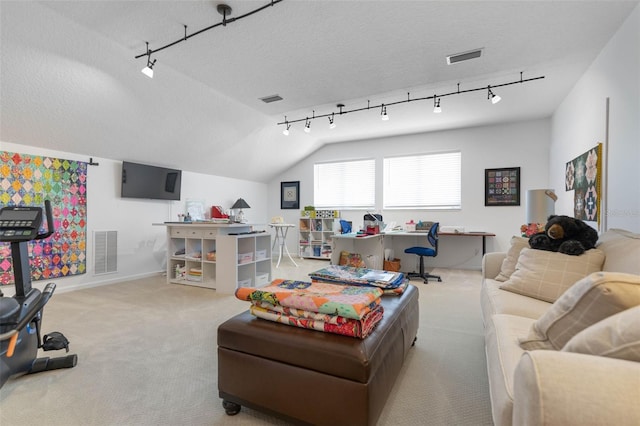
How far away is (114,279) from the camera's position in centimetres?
462

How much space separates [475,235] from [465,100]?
7.69 feet

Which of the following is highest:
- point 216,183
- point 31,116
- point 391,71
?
point 391,71

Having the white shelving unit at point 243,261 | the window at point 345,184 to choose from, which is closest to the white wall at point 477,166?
the window at point 345,184

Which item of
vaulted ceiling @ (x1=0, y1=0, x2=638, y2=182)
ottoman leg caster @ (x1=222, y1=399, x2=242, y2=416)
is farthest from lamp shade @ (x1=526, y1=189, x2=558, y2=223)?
ottoman leg caster @ (x1=222, y1=399, x2=242, y2=416)

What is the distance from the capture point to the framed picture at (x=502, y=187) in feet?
18.2

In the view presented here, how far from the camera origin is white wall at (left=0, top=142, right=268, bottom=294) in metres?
4.30

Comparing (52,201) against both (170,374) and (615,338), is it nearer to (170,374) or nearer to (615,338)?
(170,374)

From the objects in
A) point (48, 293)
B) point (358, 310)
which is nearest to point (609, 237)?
point (358, 310)

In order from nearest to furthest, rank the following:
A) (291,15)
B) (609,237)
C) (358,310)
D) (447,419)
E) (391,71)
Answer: (358,310) < (447,419) < (609,237) < (291,15) < (391,71)

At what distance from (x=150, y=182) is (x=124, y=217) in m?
0.70

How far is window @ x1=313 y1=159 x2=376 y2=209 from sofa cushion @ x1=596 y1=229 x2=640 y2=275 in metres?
4.77

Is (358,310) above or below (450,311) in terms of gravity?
above

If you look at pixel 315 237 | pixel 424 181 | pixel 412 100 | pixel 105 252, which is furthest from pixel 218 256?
pixel 424 181

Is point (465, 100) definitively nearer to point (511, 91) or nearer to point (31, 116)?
point (511, 91)
